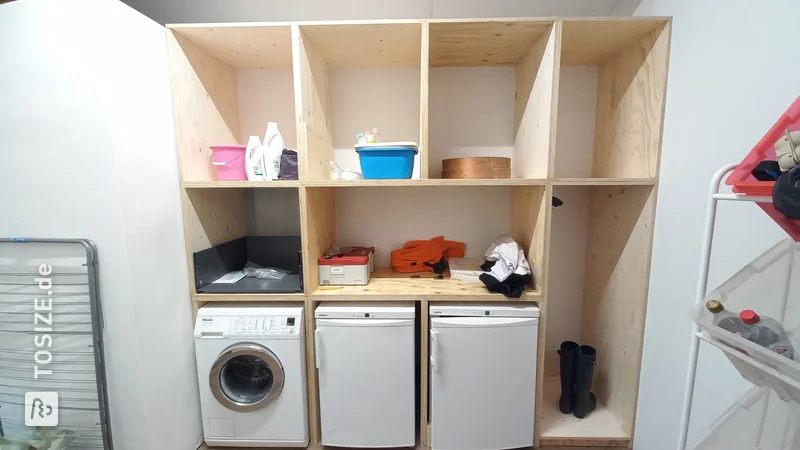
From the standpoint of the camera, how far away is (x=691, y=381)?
0.93 meters

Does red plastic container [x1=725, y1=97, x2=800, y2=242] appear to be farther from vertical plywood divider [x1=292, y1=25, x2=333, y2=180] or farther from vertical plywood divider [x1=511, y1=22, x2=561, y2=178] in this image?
vertical plywood divider [x1=292, y1=25, x2=333, y2=180]

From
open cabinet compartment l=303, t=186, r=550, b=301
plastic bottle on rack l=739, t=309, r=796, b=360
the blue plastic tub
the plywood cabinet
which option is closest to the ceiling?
the plywood cabinet

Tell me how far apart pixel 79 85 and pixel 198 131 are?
50 cm

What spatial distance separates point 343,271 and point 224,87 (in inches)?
54.0

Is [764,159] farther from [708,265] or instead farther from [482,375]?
[482,375]

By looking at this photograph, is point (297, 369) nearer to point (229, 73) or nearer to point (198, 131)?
point (198, 131)

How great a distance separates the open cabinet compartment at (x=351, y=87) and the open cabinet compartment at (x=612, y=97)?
89 cm

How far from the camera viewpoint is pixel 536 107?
1.71 metres

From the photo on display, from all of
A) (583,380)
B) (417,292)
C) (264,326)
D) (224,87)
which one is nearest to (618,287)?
(583,380)

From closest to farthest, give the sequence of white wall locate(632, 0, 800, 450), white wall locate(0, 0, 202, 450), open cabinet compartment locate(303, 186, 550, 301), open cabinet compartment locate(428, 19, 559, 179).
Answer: white wall locate(632, 0, 800, 450) → white wall locate(0, 0, 202, 450) → open cabinet compartment locate(428, 19, 559, 179) → open cabinet compartment locate(303, 186, 550, 301)

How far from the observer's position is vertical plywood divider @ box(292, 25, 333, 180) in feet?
5.18

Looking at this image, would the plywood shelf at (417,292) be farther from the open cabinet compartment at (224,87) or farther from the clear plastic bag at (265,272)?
the open cabinet compartment at (224,87)

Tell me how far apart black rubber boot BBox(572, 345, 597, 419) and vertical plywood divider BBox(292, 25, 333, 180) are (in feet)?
6.09

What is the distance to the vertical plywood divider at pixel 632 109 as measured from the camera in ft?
4.99
